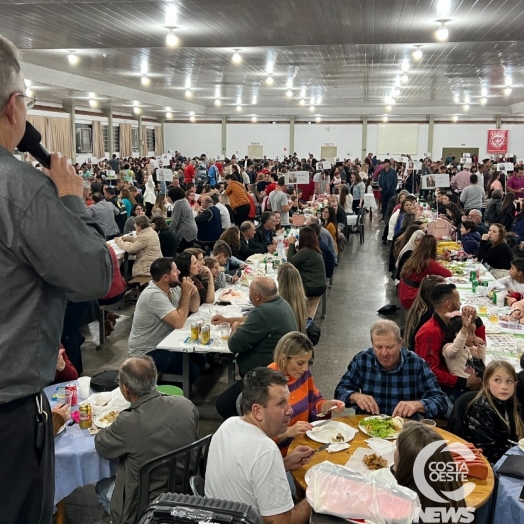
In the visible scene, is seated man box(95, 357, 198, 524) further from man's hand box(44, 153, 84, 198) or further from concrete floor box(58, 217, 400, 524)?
man's hand box(44, 153, 84, 198)

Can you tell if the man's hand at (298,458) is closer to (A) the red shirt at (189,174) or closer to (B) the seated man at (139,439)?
(B) the seated man at (139,439)

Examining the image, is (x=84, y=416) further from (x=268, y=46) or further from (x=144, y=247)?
(x=268, y=46)

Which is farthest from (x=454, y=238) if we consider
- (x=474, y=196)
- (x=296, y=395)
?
(x=296, y=395)

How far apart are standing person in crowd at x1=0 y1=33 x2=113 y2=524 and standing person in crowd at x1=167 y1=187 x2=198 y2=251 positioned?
801 centimetres

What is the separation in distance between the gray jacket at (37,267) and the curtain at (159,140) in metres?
30.0

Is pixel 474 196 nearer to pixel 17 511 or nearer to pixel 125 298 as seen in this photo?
pixel 125 298

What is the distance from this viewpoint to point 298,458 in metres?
2.84

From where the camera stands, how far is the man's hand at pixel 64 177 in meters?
1.10

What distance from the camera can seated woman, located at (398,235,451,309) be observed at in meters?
6.18

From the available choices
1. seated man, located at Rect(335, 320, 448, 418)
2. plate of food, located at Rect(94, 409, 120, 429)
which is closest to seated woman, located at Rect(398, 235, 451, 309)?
seated man, located at Rect(335, 320, 448, 418)

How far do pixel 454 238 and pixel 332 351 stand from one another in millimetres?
4035

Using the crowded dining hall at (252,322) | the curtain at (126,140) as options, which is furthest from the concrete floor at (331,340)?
the curtain at (126,140)

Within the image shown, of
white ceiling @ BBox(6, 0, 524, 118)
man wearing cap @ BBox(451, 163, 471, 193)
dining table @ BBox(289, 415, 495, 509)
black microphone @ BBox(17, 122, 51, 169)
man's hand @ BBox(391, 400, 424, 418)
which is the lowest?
dining table @ BBox(289, 415, 495, 509)

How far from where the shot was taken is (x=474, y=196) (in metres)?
12.6
